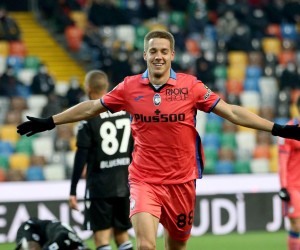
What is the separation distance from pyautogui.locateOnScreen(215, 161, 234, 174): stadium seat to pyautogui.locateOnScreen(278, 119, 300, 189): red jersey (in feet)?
19.0

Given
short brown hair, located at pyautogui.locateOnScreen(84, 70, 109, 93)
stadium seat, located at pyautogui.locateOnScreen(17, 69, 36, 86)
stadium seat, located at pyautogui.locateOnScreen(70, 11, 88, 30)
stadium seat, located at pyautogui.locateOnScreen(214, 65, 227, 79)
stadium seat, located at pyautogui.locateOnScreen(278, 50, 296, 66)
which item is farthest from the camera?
stadium seat, located at pyautogui.locateOnScreen(70, 11, 88, 30)

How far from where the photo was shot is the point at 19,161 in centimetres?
1552

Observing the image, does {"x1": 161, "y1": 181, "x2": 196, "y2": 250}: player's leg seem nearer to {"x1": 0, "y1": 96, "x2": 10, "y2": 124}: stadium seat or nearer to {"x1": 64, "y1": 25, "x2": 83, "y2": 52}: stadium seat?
{"x1": 0, "y1": 96, "x2": 10, "y2": 124}: stadium seat

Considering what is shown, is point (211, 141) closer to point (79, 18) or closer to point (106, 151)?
point (79, 18)

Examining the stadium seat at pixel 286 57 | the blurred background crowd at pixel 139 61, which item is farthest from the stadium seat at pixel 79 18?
the stadium seat at pixel 286 57

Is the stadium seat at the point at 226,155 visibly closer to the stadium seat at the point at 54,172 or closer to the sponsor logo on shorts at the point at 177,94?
the stadium seat at the point at 54,172

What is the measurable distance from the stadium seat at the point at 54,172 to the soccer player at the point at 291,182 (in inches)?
212

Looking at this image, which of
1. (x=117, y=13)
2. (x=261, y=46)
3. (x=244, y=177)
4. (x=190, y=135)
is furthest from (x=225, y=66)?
(x=190, y=135)

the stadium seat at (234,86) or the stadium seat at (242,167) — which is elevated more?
the stadium seat at (234,86)

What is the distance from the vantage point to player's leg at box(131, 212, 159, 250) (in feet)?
24.9

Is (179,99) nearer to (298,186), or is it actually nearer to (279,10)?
(298,186)

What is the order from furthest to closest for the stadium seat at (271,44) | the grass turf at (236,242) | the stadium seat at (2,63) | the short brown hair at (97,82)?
1. the stadium seat at (271,44)
2. the stadium seat at (2,63)
3. the grass turf at (236,242)
4. the short brown hair at (97,82)

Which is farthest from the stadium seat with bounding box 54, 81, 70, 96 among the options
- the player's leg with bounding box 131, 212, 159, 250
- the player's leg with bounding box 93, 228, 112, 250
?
the player's leg with bounding box 131, 212, 159, 250

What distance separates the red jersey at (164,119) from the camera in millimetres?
7863
